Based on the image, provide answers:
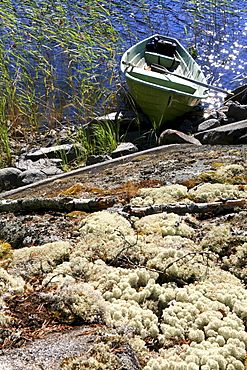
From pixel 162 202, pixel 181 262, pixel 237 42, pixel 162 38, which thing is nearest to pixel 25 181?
pixel 162 202

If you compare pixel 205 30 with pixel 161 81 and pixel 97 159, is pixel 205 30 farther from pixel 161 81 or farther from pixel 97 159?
pixel 97 159

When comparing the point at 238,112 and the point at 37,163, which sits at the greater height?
the point at 238,112

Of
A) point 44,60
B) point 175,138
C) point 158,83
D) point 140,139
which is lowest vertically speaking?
point 140,139

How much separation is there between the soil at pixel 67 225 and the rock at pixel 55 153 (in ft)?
11.8

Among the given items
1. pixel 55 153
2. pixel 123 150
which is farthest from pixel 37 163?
pixel 123 150

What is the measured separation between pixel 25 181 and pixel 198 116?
7494 mm

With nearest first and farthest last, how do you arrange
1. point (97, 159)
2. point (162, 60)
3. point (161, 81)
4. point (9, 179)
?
point (9, 179) < point (97, 159) < point (161, 81) < point (162, 60)

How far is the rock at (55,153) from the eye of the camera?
918 cm

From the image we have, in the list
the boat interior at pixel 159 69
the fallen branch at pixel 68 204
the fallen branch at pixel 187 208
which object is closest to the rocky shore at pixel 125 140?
the boat interior at pixel 159 69

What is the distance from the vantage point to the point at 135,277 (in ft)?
7.46

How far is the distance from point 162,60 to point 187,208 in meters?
11.9

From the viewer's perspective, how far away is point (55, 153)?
9320 mm

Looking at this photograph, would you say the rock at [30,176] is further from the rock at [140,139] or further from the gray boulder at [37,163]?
the rock at [140,139]

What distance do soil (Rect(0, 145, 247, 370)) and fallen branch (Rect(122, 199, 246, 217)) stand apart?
360 mm
